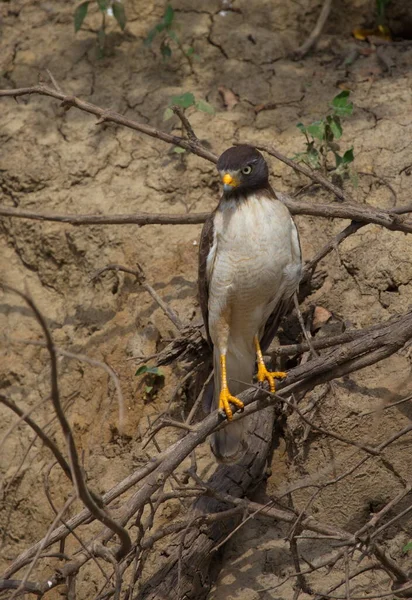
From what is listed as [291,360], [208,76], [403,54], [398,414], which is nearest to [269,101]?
[208,76]

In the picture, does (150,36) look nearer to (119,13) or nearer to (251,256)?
(119,13)

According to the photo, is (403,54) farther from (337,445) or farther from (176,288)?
(337,445)

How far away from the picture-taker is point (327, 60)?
6.61 m

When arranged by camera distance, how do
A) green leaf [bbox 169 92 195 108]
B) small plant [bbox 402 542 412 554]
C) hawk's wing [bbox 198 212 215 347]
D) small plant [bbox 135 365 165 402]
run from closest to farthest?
1. small plant [bbox 402 542 412 554]
2. hawk's wing [bbox 198 212 215 347]
3. small plant [bbox 135 365 165 402]
4. green leaf [bbox 169 92 195 108]

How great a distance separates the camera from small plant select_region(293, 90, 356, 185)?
5543 mm

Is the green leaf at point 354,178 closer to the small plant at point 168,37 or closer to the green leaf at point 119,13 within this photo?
the small plant at point 168,37

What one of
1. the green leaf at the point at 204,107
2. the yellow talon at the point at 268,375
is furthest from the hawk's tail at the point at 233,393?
the green leaf at the point at 204,107

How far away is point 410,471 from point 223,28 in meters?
3.83

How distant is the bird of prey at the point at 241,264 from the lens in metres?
4.34

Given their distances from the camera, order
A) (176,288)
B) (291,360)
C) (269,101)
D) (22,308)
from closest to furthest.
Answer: (291,360) → (176,288) → (22,308) → (269,101)

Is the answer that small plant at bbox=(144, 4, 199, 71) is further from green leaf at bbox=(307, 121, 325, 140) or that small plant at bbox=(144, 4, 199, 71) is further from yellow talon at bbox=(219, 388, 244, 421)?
yellow talon at bbox=(219, 388, 244, 421)

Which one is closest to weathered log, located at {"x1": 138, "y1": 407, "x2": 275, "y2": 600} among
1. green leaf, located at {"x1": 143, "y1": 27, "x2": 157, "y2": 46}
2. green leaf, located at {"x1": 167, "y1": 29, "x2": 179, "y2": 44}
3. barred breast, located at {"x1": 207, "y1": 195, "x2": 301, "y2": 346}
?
barred breast, located at {"x1": 207, "y1": 195, "x2": 301, "y2": 346}

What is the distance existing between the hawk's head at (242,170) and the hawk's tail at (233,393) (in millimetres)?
929

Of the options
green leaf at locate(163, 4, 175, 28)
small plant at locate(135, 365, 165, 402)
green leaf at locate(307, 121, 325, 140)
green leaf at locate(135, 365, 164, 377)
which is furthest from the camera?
green leaf at locate(163, 4, 175, 28)
